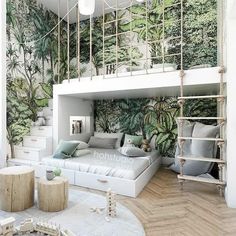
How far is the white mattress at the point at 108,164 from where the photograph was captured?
10.6ft

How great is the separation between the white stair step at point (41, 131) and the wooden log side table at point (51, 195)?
7.58 feet

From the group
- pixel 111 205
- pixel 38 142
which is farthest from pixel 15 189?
pixel 38 142

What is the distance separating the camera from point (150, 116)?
5270 mm

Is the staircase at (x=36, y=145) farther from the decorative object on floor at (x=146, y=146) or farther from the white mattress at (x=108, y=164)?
the decorative object on floor at (x=146, y=146)

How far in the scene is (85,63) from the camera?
619 centimetres

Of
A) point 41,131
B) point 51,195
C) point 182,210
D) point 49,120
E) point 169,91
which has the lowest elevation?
point 182,210

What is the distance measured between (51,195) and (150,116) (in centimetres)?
330

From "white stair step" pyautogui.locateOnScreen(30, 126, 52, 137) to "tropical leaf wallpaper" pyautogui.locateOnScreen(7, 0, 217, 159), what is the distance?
0.16 meters

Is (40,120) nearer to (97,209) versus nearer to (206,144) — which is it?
(97,209)

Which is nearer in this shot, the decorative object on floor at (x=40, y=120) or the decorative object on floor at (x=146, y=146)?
the decorative object on floor at (x=146, y=146)

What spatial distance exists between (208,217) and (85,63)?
16.3ft

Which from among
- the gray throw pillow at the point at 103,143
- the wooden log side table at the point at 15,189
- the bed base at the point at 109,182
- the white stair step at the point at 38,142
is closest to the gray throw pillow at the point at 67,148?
the bed base at the point at 109,182

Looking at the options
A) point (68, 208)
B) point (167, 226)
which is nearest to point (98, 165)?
point (68, 208)

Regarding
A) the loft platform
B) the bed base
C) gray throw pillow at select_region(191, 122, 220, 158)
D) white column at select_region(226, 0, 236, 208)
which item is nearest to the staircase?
the bed base
